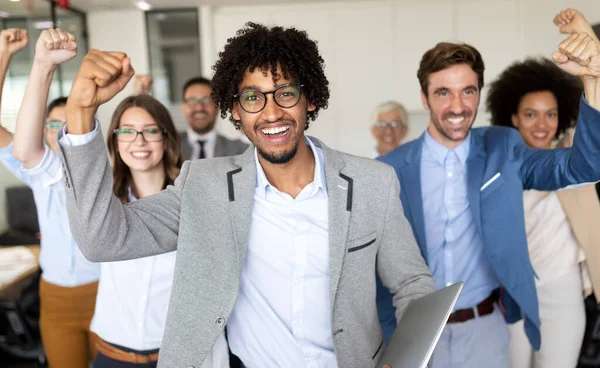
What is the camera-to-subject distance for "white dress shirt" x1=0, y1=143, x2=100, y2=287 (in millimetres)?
2719

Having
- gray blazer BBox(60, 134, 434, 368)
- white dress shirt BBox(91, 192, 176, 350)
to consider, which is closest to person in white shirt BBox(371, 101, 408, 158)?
white dress shirt BBox(91, 192, 176, 350)

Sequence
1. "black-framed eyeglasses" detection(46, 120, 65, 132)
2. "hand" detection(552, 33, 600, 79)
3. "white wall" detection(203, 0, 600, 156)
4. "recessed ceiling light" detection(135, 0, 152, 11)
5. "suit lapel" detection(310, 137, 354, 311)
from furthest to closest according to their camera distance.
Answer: "white wall" detection(203, 0, 600, 156) → "recessed ceiling light" detection(135, 0, 152, 11) → "black-framed eyeglasses" detection(46, 120, 65, 132) → "suit lapel" detection(310, 137, 354, 311) → "hand" detection(552, 33, 600, 79)

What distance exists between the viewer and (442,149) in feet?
8.23

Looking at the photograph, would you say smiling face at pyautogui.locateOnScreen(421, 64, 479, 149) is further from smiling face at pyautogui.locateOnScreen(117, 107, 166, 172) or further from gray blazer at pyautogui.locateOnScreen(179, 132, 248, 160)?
gray blazer at pyautogui.locateOnScreen(179, 132, 248, 160)

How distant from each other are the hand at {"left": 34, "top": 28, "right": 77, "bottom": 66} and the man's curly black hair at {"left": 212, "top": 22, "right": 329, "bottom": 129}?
50 cm

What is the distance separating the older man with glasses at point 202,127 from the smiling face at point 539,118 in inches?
75.4

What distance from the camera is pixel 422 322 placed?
4.83 ft

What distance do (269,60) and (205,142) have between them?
8.34 ft

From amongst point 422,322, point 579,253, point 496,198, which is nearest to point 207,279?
point 422,322

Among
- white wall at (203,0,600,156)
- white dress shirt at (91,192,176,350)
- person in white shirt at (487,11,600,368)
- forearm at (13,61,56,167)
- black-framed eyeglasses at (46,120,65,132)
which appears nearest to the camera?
forearm at (13,61,56,167)

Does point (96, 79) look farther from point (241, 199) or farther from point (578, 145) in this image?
point (578, 145)

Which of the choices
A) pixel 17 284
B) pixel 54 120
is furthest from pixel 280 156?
pixel 17 284

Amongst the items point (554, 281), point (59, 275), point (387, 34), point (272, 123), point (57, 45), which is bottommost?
point (554, 281)

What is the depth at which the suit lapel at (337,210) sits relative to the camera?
1661 millimetres
